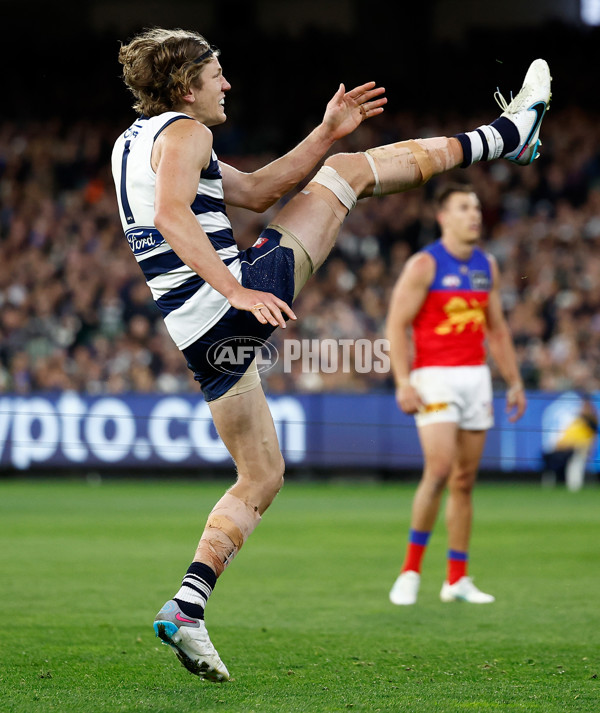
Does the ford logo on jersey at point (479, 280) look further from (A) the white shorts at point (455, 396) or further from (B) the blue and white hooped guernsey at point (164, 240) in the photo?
(B) the blue and white hooped guernsey at point (164, 240)

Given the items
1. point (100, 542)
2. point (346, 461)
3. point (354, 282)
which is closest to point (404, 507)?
point (346, 461)

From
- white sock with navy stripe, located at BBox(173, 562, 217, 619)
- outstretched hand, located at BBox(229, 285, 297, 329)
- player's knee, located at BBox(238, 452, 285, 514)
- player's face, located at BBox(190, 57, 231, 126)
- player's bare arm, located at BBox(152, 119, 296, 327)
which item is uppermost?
player's face, located at BBox(190, 57, 231, 126)

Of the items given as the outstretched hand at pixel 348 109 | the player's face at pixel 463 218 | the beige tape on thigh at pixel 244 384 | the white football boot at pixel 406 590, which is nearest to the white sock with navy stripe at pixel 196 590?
the beige tape on thigh at pixel 244 384

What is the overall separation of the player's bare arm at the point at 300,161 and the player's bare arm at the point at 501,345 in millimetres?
2358

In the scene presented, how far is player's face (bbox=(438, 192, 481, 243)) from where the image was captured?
22.7 ft

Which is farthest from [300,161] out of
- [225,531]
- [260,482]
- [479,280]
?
[479,280]

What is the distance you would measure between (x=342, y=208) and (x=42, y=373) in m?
12.8

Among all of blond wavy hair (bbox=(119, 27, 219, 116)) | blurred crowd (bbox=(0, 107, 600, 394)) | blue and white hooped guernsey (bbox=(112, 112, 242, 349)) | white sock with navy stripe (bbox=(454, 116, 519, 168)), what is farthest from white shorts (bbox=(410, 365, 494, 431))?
blurred crowd (bbox=(0, 107, 600, 394))

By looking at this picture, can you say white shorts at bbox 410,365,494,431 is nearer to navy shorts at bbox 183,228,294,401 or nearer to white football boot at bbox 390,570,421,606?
white football boot at bbox 390,570,421,606

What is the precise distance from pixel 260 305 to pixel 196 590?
1.08 m

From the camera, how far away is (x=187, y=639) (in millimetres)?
3891

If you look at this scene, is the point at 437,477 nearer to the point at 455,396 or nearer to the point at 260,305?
the point at 455,396

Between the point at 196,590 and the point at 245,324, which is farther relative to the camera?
the point at 245,324

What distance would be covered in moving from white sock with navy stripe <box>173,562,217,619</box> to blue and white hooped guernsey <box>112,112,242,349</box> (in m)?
0.87
